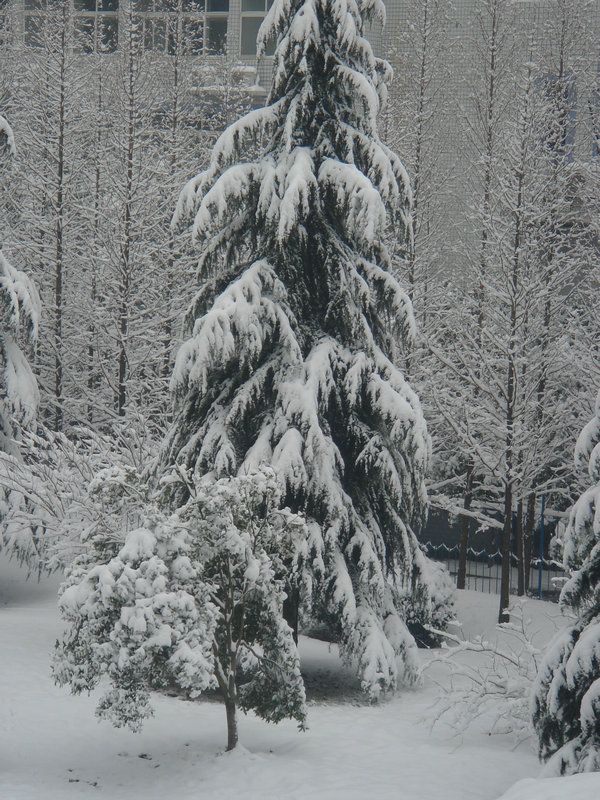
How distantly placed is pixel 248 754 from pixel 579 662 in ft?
12.6

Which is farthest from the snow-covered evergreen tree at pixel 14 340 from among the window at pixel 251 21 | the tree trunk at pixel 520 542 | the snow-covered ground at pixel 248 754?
the window at pixel 251 21

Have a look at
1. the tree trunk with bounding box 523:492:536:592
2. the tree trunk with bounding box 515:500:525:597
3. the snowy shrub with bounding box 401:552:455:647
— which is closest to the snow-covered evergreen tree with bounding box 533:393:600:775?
the snowy shrub with bounding box 401:552:455:647

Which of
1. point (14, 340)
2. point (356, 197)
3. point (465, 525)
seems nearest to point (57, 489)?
point (14, 340)

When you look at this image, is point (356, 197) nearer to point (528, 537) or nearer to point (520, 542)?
point (520, 542)

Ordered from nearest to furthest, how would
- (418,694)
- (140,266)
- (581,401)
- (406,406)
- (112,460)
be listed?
(406,406) < (418,694) < (112,460) < (581,401) < (140,266)

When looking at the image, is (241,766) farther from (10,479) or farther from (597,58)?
(597,58)

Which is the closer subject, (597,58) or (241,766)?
(241,766)

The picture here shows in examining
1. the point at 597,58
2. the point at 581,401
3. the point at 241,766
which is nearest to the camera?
the point at 241,766

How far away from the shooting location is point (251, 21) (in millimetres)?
35062

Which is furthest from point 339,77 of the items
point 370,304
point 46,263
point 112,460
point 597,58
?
point 597,58

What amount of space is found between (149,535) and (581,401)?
1317cm

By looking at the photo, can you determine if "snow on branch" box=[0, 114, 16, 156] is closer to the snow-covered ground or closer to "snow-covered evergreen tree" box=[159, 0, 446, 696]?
"snow-covered evergreen tree" box=[159, 0, 446, 696]

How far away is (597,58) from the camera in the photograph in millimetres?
23969

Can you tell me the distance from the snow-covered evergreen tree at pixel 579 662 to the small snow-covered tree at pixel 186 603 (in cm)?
265
